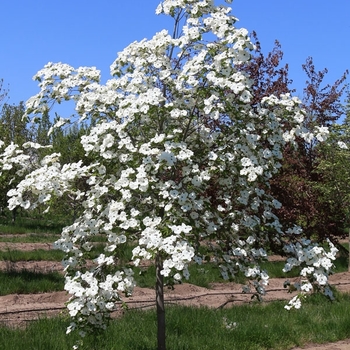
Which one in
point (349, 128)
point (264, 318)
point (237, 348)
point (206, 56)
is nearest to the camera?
point (206, 56)

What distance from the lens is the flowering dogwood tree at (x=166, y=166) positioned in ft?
16.3

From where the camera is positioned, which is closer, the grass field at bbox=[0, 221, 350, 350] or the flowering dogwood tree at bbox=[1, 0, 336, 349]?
the flowering dogwood tree at bbox=[1, 0, 336, 349]

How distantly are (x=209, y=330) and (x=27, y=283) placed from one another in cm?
458

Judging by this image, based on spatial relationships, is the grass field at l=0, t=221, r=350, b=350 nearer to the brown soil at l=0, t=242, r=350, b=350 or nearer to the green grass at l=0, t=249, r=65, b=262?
the brown soil at l=0, t=242, r=350, b=350

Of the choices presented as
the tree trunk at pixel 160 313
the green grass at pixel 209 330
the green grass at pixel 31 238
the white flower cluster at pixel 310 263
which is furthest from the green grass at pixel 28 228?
the white flower cluster at pixel 310 263

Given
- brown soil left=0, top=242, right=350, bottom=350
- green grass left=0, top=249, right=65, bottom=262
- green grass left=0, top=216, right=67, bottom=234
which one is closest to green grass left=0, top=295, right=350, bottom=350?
brown soil left=0, top=242, right=350, bottom=350

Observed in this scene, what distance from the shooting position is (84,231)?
17.6 ft

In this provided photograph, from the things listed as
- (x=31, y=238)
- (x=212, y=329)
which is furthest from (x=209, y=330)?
(x=31, y=238)

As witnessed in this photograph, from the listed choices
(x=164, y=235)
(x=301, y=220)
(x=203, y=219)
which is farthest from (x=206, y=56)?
(x=301, y=220)

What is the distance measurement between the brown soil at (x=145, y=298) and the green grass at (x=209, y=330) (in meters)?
0.36

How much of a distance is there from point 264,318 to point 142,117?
4.08 m

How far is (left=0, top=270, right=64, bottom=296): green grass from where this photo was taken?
33.3ft

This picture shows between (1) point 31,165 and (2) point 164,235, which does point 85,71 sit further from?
(2) point 164,235

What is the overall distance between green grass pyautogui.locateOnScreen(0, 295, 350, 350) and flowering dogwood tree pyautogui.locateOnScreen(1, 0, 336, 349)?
0.73 m
